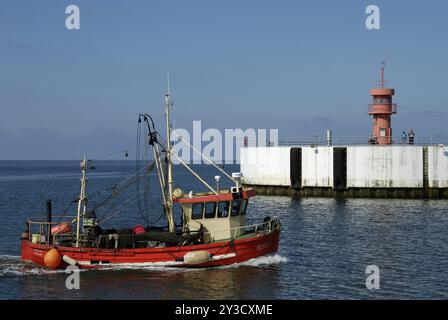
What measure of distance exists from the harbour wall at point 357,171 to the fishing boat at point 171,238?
113ft

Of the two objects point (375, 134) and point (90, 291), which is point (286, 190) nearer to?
point (375, 134)

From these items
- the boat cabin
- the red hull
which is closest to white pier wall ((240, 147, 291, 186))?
the boat cabin

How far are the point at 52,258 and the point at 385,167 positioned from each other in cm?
4274

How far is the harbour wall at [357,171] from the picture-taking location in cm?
6475

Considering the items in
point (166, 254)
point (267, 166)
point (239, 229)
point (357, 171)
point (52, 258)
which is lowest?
point (52, 258)

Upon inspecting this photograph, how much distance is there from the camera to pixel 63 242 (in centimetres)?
3359

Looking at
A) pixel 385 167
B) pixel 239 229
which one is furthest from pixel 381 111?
pixel 239 229

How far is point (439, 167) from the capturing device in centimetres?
6456

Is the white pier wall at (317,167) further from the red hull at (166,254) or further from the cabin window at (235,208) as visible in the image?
the red hull at (166,254)

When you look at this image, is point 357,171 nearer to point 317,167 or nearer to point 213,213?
point 317,167

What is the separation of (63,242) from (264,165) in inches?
1646

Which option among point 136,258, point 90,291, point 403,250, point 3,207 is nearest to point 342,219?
point 403,250
